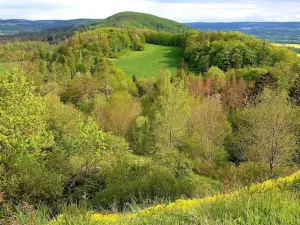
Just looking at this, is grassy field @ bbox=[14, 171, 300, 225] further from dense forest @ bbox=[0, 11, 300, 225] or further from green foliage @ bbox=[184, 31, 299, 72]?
green foliage @ bbox=[184, 31, 299, 72]

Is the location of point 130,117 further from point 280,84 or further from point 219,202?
point 219,202

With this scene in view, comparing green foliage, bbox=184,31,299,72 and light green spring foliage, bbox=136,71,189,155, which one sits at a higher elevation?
green foliage, bbox=184,31,299,72

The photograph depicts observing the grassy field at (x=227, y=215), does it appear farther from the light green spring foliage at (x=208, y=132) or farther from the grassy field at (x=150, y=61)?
the grassy field at (x=150, y=61)

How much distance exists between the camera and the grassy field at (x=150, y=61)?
341ft

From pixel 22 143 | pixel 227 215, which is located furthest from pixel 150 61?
pixel 227 215

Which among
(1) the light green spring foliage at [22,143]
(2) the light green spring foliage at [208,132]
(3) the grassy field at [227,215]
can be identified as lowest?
(2) the light green spring foliage at [208,132]

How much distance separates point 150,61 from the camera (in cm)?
11706

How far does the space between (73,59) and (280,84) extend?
7356cm

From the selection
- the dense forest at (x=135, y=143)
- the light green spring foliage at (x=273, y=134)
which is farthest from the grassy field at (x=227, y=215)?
the light green spring foliage at (x=273, y=134)

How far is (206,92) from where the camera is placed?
211 ft

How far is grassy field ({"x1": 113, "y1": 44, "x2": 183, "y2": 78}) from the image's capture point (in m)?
104

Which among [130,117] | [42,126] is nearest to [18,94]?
[42,126]

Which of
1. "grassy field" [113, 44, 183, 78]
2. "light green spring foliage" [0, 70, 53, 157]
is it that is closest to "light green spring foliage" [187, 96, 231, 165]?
"light green spring foliage" [0, 70, 53, 157]

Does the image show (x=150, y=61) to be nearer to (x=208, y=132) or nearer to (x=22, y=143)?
(x=208, y=132)
